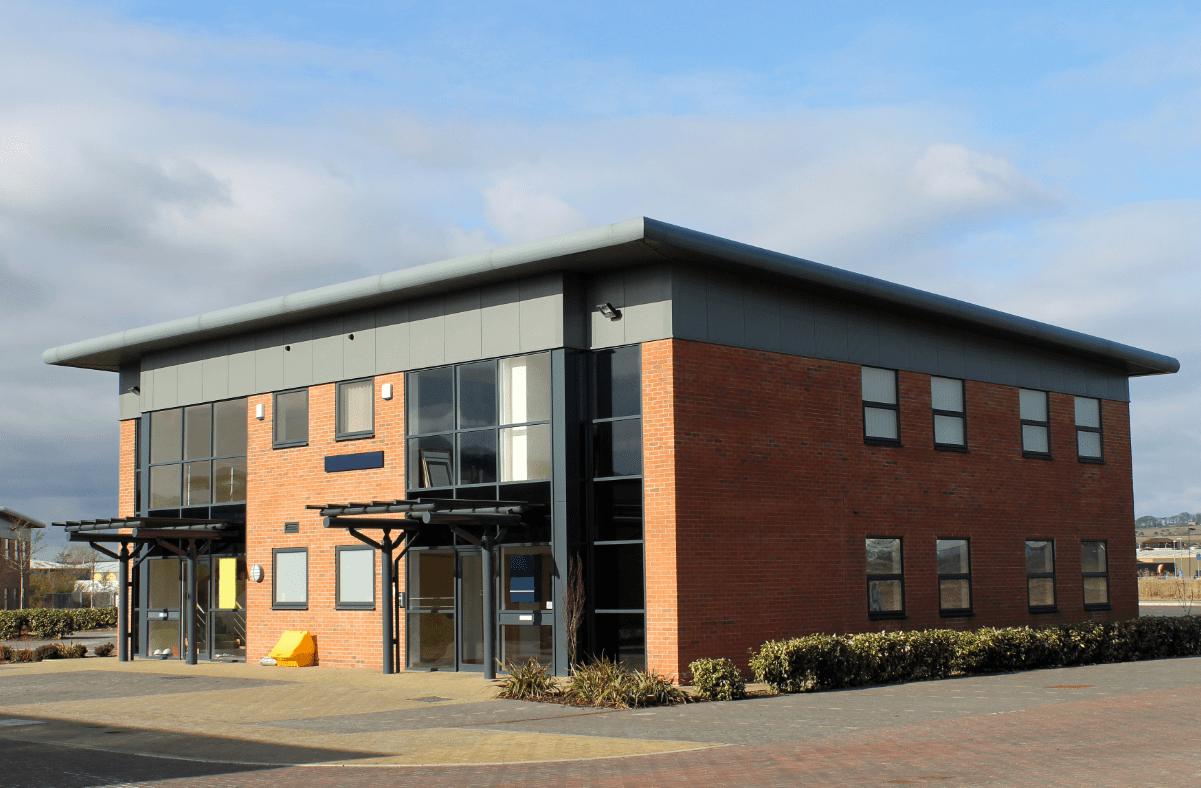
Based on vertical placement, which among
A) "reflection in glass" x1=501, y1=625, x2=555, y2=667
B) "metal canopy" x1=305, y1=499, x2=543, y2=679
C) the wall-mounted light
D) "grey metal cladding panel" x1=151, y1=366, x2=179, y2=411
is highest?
the wall-mounted light

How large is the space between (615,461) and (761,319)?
139 inches

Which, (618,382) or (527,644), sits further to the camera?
(527,644)

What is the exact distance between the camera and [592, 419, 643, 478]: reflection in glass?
20000 millimetres

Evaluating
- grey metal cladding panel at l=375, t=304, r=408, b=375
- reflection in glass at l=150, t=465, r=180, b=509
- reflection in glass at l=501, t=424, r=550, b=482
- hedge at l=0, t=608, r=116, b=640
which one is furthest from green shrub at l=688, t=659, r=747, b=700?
hedge at l=0, t=608, r=116, b=640

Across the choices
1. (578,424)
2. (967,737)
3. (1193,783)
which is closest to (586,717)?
(967,737)

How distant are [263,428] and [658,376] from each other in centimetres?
1009

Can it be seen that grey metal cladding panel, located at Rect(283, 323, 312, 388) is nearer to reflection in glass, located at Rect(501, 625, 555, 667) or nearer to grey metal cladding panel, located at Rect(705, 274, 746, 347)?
reflection in glass, located at Rect(501, 625, 555, 667)

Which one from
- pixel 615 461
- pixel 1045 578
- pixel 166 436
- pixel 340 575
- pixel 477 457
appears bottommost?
pixel 1045 578

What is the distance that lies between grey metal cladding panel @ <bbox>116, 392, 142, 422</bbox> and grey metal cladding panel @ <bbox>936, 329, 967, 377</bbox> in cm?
1839

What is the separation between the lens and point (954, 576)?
24.2 meters

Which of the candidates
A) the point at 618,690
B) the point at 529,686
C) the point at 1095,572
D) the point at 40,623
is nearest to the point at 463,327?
the point at 529,686

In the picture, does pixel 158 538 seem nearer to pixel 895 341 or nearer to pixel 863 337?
pixel 863 337

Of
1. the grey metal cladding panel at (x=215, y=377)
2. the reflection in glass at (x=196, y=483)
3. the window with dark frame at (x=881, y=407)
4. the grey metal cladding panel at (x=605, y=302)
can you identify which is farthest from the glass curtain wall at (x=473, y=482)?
the reflection in glass at (x=196, y=483)

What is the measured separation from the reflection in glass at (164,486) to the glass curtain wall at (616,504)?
11.8 metres
